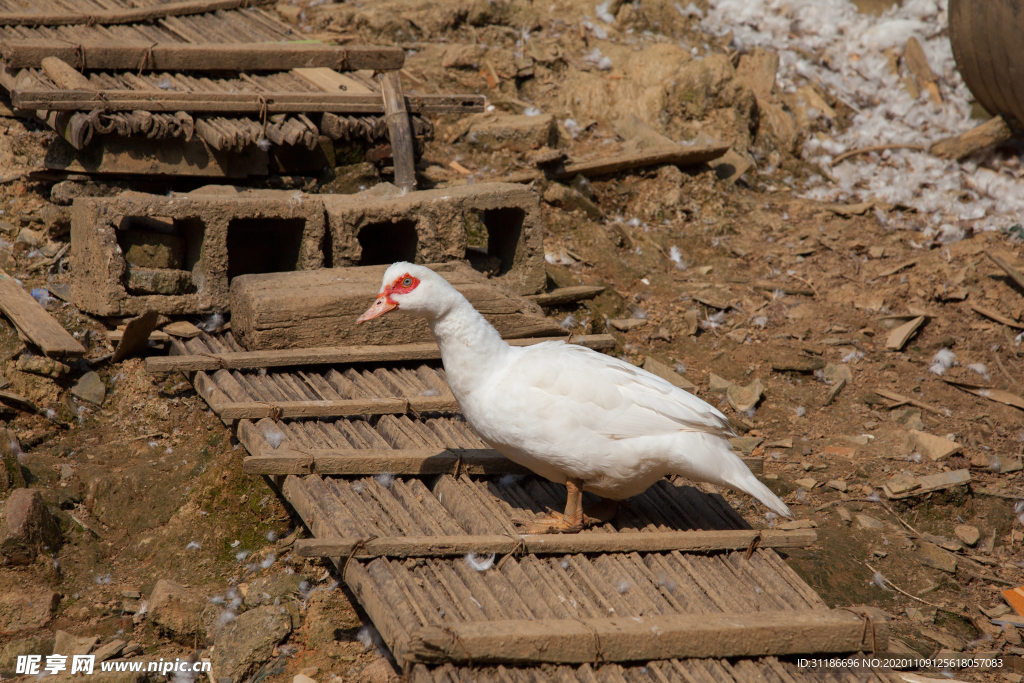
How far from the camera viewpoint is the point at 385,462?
14.3 ft

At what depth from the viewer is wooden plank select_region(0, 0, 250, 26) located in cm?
729

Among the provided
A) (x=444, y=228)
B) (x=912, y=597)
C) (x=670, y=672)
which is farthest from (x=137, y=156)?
(x=912, y=597)

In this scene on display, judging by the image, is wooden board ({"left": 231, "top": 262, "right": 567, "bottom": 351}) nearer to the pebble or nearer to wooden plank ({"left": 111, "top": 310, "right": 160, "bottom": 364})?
wooden plank ({"left": 111, "top": 310, "right": 160, "bottom": 364})

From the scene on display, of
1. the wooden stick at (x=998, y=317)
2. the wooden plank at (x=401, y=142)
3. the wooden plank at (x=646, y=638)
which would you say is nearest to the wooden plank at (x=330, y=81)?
the wooden plank at (x=401, y=142)

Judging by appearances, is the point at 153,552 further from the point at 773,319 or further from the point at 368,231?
the point at 773,319

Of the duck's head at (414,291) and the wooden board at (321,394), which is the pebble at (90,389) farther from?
the duck's head at (414,291)

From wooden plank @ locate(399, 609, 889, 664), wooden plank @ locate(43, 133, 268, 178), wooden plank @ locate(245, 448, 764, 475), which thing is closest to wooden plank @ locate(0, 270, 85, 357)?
wooden plank @ locate(43, 133, 268, 178)

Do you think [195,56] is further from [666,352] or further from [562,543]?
[562,543]

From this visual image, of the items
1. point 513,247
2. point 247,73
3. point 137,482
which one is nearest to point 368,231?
point 513,247

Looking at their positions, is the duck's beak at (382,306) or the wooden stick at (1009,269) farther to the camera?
the wooden stick at (1009,269)

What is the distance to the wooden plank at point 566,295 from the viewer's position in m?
7.04

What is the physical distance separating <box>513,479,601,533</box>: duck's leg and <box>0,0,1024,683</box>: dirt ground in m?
1.00

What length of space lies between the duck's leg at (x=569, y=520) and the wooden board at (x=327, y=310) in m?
2.24

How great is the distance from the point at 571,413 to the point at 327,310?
97.3 inches
